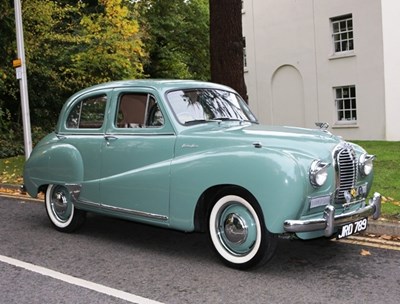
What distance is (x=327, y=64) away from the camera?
21469 millimetres

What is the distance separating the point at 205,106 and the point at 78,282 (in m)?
2.47

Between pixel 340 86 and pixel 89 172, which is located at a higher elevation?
pixel 340 86

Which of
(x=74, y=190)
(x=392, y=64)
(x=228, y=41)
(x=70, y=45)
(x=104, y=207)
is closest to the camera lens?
(x=104, y=207)

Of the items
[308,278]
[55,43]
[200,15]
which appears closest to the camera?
[308,278]

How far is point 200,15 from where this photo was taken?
1198 inches

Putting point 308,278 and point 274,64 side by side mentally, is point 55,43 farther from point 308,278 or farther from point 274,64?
point 308,278

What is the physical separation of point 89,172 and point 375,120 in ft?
53.3

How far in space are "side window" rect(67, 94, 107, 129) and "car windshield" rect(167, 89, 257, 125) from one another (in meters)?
1.10

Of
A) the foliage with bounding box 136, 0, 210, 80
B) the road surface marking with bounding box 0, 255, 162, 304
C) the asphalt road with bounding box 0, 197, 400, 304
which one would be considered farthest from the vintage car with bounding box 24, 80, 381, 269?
the foliage with bounding box 136, 0, 210, 80

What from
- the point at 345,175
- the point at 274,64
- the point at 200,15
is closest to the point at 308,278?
the point at 345,175

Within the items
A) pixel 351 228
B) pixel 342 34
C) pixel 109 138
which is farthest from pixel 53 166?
pixel 342 34

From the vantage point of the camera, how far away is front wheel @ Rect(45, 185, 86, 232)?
6738 millimetres

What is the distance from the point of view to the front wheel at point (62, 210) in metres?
6.74

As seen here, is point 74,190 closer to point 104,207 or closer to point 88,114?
point 104,207
